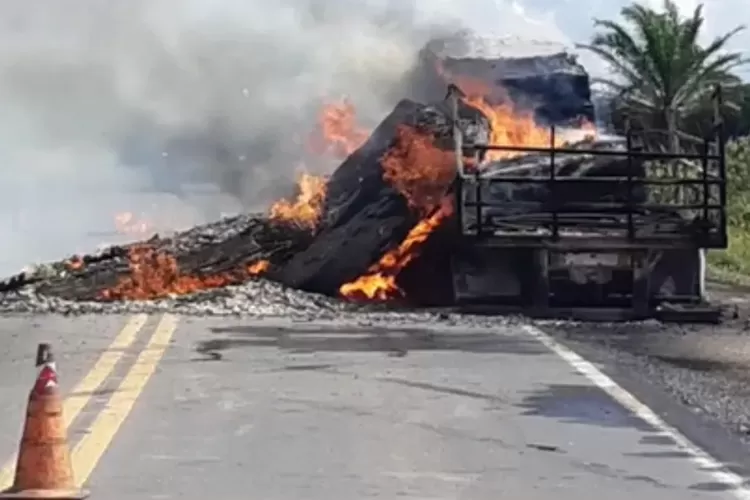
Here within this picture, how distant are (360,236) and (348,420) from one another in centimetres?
1004

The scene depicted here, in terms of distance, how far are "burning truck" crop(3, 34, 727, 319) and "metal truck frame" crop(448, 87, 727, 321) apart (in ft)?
0.06

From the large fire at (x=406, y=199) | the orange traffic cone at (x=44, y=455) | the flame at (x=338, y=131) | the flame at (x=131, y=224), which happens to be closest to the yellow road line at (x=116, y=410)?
the orange traffic cone at (x=44, y=455)

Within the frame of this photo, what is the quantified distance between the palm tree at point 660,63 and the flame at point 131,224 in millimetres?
Answer: 11159

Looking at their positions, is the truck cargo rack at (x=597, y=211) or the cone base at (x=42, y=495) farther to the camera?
the truck cargo rack at (x=597, y=211)

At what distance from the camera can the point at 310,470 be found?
27.4ft

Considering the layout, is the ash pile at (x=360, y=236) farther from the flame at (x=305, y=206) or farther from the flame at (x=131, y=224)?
the flame at (x=131, y=224)

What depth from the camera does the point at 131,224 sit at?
35.1 m

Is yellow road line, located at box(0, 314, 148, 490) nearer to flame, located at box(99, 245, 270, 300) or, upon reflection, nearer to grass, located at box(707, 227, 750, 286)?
flame, located at box(99, 245, 270, 300)

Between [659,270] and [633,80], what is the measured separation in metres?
19.4

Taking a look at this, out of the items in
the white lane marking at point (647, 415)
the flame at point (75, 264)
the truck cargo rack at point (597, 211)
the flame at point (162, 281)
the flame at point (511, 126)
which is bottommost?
the white lane marking at point (647, 415)

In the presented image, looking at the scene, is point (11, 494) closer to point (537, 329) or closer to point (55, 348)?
point (55, 348)

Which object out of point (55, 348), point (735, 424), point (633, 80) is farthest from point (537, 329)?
point (633, 80)

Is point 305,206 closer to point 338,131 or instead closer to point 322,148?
point 338,131

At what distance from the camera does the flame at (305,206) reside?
2222 centimetres
